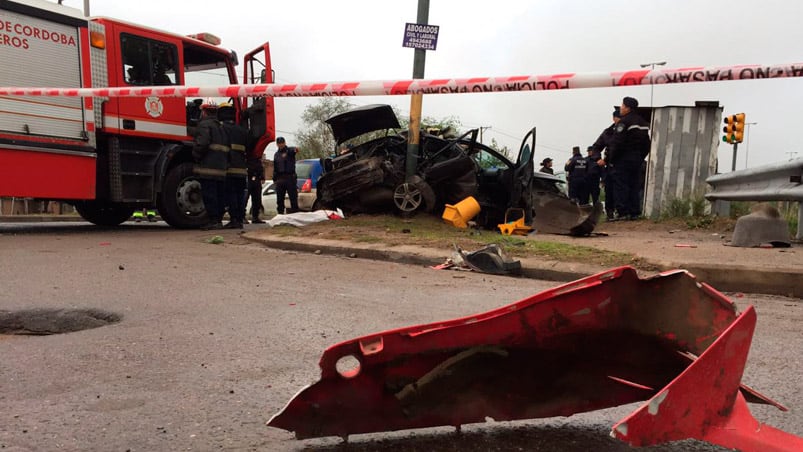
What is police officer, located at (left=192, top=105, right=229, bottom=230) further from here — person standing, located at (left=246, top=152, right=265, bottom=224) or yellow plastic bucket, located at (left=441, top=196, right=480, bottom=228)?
yellow plastic bucket, located at (left=441, top=196, right=480, bottom=228)

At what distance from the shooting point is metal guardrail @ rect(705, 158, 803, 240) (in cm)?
581

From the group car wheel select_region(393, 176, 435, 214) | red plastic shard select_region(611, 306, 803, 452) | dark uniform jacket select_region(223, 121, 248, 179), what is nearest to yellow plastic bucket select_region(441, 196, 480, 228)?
car wheel select_region(393, 176, 435, 214)

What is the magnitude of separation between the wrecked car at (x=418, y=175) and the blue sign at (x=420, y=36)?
103cm

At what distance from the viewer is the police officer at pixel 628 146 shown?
913 centimetres

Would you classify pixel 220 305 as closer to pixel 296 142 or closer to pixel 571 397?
pixel 571 397

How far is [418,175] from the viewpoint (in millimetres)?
8367

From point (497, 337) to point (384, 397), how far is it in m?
0.34

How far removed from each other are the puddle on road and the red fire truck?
492 cm

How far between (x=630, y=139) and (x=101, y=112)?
7634 millimetres

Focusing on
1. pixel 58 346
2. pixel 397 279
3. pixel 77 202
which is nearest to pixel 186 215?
pixel 77 202

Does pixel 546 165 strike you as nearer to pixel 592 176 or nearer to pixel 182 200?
pixel 592 176

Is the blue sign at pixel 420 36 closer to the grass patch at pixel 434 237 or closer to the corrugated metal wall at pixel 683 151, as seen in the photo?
the grass patch at pixel 434 237

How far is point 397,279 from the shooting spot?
484 centimetres

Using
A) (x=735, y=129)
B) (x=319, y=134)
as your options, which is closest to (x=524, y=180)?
(x=735, y=129)
